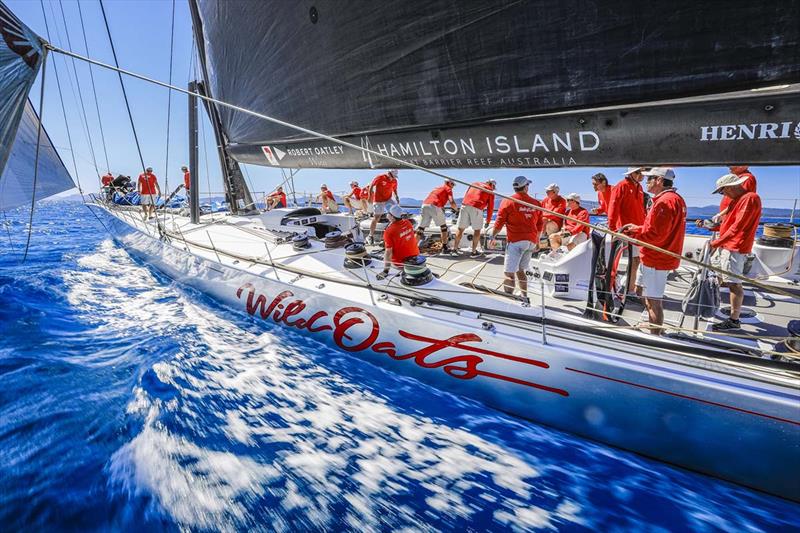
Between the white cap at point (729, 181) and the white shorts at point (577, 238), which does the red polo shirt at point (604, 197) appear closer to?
the white shorts at point (577, 238)

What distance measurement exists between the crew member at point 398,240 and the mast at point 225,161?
13.1 ft

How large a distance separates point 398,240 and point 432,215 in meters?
2.19

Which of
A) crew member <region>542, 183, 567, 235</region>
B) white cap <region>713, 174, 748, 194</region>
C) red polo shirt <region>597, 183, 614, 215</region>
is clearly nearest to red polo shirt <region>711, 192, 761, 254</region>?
white cap <region>713, 174, 748, 194</region>

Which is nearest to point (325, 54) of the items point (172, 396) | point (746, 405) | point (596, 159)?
point (596, 159)

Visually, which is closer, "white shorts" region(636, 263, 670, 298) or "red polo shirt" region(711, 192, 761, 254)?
Answer: "white shorts" region(636, 263, 670, 298)

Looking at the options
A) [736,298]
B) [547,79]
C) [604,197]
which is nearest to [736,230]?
[736,298]

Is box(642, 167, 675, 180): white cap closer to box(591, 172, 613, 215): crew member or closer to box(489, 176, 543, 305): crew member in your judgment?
box(489, 176, 543, 305): crew member

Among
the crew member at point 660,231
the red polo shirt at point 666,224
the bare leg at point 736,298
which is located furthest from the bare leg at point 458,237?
the bare leg at point 736,298

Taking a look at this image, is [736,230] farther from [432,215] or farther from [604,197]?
[432,215]

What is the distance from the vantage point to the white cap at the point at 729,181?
2.77m

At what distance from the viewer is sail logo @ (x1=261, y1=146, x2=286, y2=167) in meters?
4.06

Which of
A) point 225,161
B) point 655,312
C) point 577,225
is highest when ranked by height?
point 225,161

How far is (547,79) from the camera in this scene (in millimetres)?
1892

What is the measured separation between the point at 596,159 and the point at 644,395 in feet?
4.49
